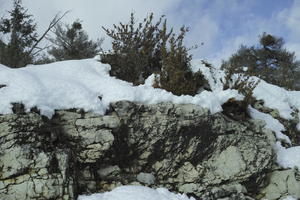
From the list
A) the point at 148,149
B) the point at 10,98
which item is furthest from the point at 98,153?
the point at 10,98

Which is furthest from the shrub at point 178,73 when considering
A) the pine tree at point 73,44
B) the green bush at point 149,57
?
the pine tree at point 73,44

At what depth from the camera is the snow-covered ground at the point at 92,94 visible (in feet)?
14.9

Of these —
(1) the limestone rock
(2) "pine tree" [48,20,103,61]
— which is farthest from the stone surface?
(2) "pine tree" [48,20,103,61]

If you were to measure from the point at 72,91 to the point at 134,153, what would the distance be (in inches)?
58.8

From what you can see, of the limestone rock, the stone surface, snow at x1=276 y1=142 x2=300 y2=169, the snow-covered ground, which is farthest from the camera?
snow at x1=276 y1=142 x2=300 y2=169

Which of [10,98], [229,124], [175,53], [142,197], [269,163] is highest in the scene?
[175,53]

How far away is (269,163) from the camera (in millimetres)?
5477

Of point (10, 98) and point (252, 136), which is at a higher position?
point (10, 98)

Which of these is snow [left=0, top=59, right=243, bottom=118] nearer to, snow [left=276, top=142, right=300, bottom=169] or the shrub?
the shrub

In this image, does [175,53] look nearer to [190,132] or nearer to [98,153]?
[190,132]

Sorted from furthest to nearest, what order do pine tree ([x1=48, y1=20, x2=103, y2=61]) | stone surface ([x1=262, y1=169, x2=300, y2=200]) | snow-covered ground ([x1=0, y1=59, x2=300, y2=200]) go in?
pine tree ([x1=48, y1=20, x2=103, y2=61]) < stone surface ([x1=262, y1=169, x2=300, y2=200]) < snow-covered ground ([x1=0, y1=59, x2=300, y2=200])

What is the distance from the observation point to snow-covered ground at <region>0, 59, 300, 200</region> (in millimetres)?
4527

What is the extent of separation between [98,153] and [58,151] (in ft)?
2.11

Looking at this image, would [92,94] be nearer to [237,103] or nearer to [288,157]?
[237,103]
